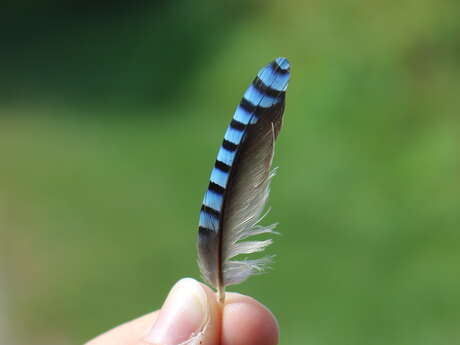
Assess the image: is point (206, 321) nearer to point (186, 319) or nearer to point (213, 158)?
point (186, 319)

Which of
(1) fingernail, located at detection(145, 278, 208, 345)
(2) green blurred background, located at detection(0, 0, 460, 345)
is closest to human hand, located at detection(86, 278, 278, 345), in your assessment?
(1) fingernail, located at detection(145, 278, 208, 345)

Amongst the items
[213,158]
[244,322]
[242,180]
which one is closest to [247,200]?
[242,180]

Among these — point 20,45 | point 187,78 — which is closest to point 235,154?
point 187,78

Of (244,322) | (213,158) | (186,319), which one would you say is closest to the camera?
(186,319)

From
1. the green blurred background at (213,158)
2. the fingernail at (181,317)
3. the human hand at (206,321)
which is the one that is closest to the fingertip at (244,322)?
the human hand at (206,321)

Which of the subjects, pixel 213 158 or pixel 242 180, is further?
pixel 213 158

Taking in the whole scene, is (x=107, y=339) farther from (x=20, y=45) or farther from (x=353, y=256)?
(x=20, y=45)
